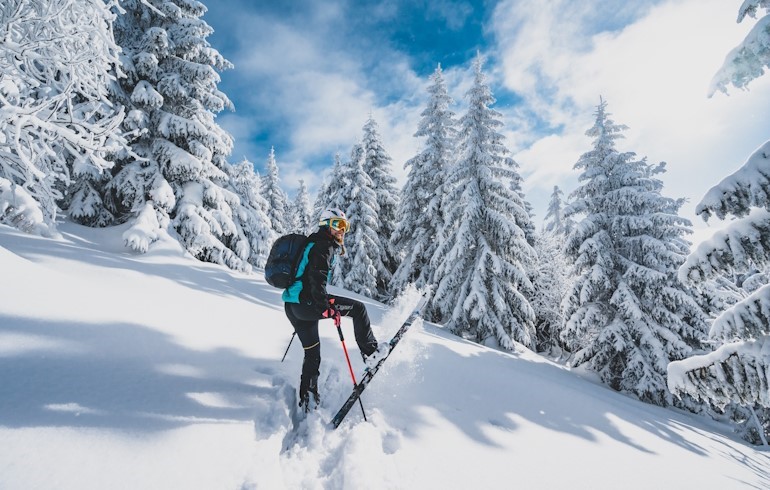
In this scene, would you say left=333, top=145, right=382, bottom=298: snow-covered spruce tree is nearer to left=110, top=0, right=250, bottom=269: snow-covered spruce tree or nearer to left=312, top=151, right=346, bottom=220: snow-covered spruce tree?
left=312, top=151, right=346, bottom=220: snow-covered spruce tree

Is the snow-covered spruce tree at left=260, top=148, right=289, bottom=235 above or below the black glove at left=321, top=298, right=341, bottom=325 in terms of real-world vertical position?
above

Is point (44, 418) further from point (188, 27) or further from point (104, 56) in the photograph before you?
point (188, 27)

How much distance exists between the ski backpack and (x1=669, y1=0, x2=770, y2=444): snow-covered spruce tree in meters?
4.71

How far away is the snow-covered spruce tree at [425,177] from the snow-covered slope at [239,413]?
45.7 ft

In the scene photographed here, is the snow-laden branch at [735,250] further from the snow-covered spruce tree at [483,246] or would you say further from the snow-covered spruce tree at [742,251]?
the snow-covered spruce tree at [483,246]

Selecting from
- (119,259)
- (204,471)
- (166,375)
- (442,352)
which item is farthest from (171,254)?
(204,471)

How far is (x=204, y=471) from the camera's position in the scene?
112 inches

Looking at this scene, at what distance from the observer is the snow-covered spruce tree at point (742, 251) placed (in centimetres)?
370

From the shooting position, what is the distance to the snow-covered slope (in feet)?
9.09

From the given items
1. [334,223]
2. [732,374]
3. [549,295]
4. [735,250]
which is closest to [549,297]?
[549,295]

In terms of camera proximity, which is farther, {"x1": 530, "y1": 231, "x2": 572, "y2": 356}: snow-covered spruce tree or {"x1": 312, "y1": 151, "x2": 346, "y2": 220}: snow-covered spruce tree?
{"x1": 530, "y1": 231, "x2": 572, "y2": 356}: snow-covered spruce tree

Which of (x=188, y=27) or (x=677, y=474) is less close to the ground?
(x=188, y=27)

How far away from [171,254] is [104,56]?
5829mm

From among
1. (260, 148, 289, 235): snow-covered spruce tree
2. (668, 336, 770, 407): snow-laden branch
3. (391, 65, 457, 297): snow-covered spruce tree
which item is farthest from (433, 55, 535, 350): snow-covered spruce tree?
(260, 148, 289, 235): snow-covered spruce tree
